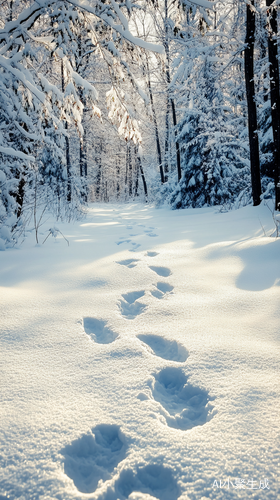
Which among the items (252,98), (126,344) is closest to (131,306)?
(126,344)

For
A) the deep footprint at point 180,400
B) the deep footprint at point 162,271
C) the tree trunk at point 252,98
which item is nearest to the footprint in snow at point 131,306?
the deep footprint at point 162,271

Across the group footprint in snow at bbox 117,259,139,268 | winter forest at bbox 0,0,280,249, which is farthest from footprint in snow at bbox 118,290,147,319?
winter forest at bbox 0,0,280,249

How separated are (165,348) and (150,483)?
847mm

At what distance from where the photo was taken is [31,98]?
3855mm

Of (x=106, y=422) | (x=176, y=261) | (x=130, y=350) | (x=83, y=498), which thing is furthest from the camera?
(x=176, y=261)

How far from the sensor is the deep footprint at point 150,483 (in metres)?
0.94

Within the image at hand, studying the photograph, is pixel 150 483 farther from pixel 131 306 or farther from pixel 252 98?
pixel 252 98

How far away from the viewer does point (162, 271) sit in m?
3.32

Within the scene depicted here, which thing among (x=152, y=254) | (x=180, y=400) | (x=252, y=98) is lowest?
(x=180, y=400)

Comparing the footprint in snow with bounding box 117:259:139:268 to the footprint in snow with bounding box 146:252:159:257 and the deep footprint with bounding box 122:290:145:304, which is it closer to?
the footprint in snow with bounding box 146:252:159:257

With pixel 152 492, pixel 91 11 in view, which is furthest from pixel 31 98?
pixel 152 492

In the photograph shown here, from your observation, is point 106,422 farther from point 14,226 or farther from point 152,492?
point 14,226

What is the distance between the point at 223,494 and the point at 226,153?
11035 mm

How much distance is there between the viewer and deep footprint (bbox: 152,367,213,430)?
1226mm
